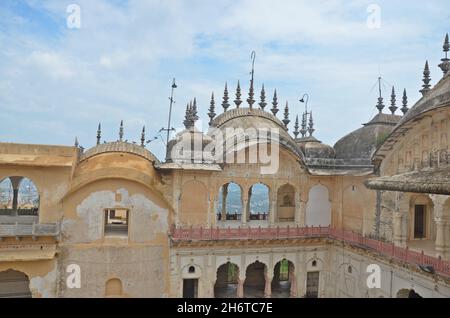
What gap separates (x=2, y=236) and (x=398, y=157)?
15527mm

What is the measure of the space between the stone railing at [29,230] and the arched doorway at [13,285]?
4.04 meters

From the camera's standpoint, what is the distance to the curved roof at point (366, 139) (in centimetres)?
1822

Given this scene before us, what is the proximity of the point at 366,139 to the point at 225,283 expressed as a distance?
32.3ft

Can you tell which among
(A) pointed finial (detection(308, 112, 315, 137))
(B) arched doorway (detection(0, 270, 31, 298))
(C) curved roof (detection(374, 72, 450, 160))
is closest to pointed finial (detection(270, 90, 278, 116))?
(A) pointed finial (detection(308, 112, 315, 137))

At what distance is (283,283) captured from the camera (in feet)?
69.3

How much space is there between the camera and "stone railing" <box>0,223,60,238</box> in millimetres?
14617

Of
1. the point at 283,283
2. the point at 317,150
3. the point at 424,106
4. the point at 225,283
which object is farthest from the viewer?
the point at 283,283

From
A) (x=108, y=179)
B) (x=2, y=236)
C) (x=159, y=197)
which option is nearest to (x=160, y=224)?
(x=159, y=197)

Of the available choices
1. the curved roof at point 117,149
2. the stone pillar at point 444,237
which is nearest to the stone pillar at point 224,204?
the curved roof at point 117,149

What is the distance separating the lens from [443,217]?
13422mm

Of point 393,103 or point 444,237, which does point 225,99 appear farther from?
point 444,237

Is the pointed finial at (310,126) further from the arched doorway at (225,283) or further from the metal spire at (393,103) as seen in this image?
the arched doorway at (225,283)

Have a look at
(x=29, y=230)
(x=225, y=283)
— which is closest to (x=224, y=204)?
(x=225, y=283)
